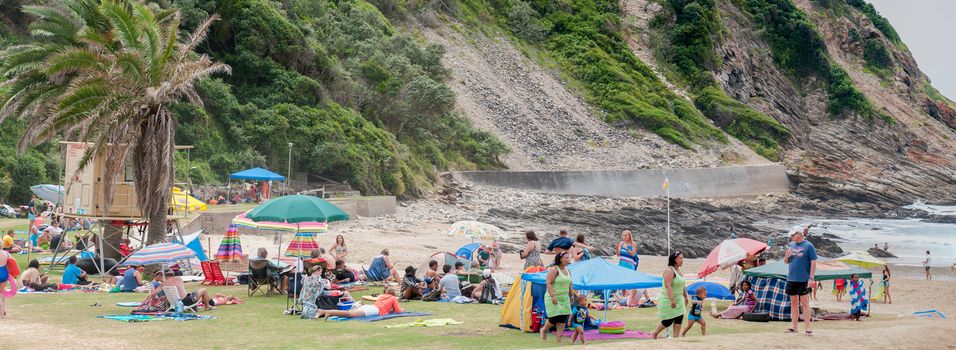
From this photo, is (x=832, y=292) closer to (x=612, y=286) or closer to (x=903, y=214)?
(x=612, y=286)

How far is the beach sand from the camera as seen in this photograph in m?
10.4

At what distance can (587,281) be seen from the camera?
1162cm

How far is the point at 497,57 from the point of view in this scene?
6919cm

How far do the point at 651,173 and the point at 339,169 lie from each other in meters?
22.6

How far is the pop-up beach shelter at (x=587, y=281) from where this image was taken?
1158cm

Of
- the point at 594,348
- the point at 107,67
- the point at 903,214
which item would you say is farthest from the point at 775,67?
the point at 594,348

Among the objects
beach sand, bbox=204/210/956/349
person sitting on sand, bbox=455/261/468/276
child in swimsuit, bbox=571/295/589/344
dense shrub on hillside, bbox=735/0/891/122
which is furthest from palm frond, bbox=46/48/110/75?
dense shrub on hillside, bbox=735/0/891/122

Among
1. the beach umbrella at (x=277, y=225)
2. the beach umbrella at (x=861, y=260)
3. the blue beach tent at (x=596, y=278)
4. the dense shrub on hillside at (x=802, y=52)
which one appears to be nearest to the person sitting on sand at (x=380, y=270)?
the beach umbrella at (x=277, y=225)

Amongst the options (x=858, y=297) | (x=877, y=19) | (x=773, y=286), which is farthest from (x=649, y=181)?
(x=877, y=19)

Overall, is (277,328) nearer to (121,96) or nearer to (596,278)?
(596,278)

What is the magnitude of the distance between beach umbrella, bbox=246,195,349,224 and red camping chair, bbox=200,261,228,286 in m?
2.30

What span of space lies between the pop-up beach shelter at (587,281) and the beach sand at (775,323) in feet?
4.80

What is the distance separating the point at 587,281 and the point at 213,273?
8.48 metres

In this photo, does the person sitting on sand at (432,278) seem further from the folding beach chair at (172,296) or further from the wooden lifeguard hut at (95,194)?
the wooden lifeguard hut at (95,194)
